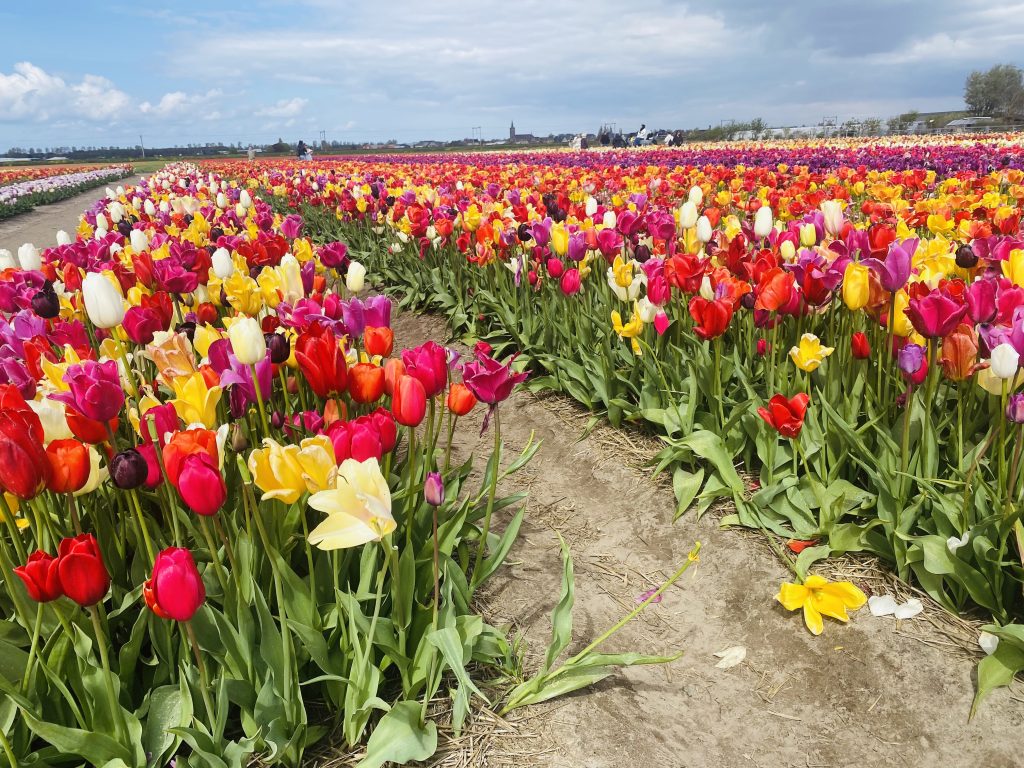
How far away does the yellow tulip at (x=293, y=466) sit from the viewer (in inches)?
65.0

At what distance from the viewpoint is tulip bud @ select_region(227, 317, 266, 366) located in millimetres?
1955

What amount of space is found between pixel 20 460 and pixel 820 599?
2464 mm

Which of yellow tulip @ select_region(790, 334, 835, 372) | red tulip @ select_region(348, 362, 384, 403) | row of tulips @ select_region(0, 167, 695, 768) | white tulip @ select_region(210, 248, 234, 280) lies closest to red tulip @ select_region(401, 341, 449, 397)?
row of tulips @ select_region(0, 167, 695, 768)

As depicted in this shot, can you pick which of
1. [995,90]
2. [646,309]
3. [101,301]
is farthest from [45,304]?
[995,90]

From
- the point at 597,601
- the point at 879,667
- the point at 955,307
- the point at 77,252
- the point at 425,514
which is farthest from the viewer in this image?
the point at 77,252

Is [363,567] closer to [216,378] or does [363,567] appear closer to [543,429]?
[216,378]

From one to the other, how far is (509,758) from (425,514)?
2.74 feet

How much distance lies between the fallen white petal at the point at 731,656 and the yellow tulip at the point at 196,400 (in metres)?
1.86

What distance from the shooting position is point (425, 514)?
2539 millimetres

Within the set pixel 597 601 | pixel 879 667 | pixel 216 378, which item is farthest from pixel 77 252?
pixel 879 667

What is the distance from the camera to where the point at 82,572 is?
58.5 inches

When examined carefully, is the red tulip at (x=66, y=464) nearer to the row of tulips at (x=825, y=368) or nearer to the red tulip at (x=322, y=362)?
the red tulip at (x=322, y=362)

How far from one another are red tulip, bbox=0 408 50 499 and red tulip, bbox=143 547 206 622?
336 mm

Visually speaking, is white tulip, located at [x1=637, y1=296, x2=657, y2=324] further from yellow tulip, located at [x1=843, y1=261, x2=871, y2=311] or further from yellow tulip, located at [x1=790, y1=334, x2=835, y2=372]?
yellow tulip, located at [x1=843, y1=261, x2=871, y2=311]
